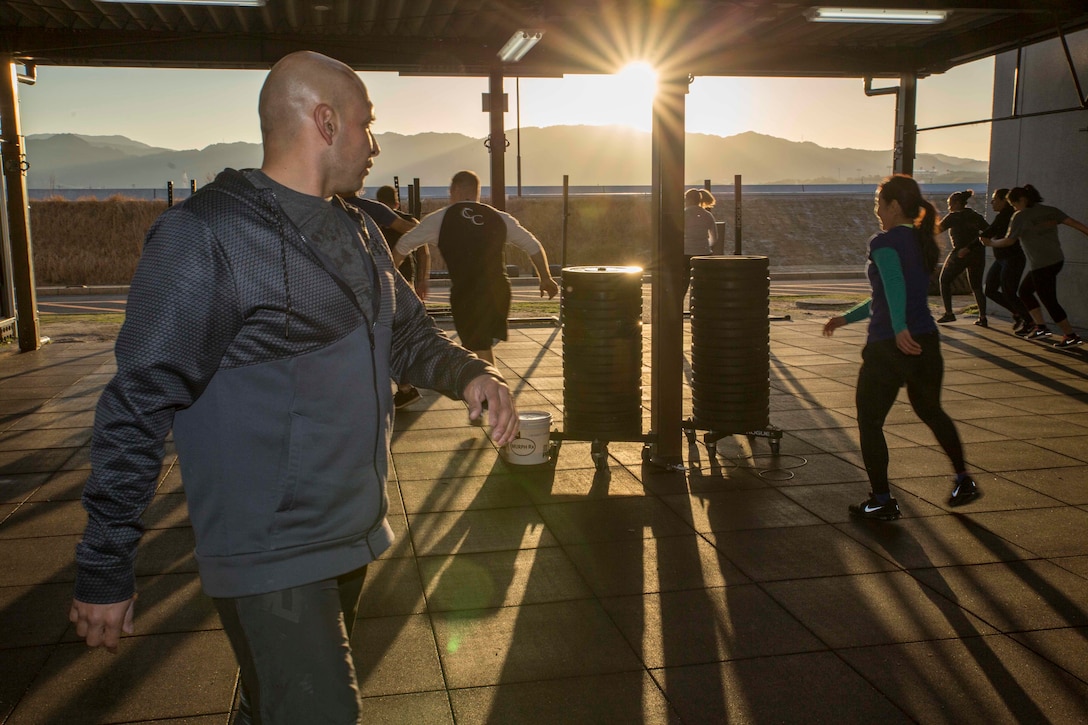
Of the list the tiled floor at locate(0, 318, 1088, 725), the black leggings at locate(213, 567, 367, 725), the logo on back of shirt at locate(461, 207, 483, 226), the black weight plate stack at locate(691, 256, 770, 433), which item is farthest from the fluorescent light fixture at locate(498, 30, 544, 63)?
the black leggings at locate(213, 567, 367, 725)

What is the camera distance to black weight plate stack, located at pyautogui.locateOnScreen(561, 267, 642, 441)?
6906 millimetres

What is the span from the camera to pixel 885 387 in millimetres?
5832

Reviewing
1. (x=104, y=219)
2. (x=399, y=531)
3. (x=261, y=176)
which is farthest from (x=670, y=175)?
(x=104, y=219)

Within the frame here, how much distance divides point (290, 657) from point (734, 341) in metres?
5.39

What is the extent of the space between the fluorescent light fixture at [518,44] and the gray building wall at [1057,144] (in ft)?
25.8

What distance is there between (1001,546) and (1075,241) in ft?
36.6

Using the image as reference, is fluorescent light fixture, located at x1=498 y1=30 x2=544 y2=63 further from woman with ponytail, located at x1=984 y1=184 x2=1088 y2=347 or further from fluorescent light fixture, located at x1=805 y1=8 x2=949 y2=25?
woman with ponytail, located at x1=984 y1=184 x2=1088 y2=347

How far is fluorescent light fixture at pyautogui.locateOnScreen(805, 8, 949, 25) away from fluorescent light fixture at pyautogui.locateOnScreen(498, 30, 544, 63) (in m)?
2.89

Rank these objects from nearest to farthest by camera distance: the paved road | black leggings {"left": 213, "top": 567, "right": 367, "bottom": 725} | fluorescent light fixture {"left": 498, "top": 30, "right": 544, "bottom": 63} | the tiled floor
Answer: black leggings {"left": 213, "top": 567, "right": 367, "bottom": 725}, the tiled floor, fluorescent light fixture {"left": 498, "top": 30, "right": 544, "bottom": 63}, the paved road

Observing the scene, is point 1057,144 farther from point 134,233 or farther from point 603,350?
point 134,233

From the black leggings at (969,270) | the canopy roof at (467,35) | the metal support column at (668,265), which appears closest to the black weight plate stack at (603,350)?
the metal support column at (668,265)

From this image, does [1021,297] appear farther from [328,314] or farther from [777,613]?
[328,314]

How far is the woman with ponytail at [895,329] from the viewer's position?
564 centimetres

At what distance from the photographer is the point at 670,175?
6926 mm
